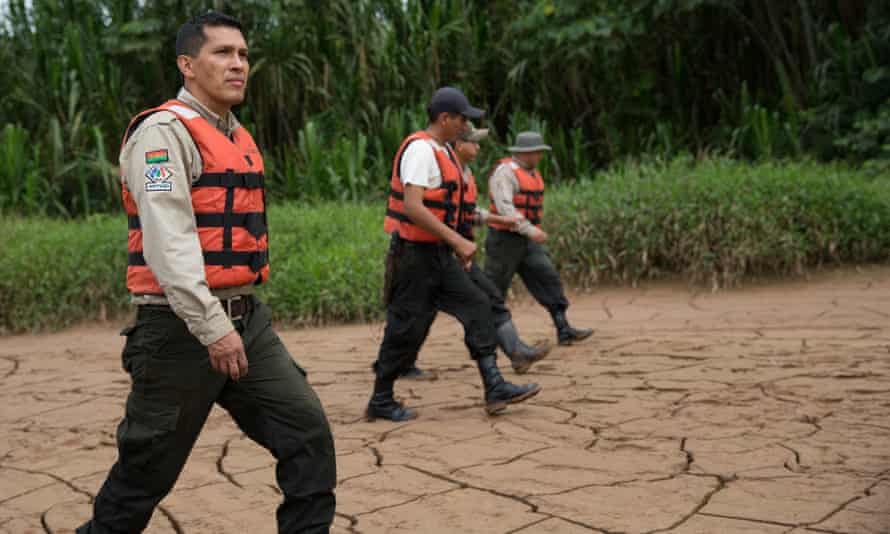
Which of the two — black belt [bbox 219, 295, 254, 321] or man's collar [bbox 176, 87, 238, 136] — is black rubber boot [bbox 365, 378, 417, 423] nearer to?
black belt [bbox 219, 295, 254, 321]

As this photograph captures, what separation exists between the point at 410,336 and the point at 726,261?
4280 millimetres

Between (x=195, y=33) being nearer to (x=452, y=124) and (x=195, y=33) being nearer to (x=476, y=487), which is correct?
(x=476, y=487)

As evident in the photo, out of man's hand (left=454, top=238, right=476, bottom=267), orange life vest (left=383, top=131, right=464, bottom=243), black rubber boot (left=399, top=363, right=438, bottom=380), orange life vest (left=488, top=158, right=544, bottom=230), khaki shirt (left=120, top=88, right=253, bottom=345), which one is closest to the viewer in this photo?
khaki shirt (left=120, top=88, right=253, bottom=345)

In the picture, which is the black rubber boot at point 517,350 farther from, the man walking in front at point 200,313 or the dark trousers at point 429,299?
the man walking in front at point 200,313

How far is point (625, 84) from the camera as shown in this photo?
11.7m

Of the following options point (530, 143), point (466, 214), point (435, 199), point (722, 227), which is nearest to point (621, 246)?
point (722, 227)

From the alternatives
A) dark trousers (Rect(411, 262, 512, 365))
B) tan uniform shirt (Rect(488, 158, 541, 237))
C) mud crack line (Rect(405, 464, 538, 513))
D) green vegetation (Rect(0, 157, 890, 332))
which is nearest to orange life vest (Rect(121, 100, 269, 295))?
mud crack line (Rect(405, 464, 538, 513))

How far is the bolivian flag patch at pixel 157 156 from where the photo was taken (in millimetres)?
2420

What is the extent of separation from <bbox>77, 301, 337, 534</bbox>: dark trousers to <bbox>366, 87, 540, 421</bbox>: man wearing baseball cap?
1.83 metres

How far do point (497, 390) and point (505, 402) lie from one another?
0.06 meters

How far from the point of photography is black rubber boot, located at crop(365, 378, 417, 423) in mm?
4543

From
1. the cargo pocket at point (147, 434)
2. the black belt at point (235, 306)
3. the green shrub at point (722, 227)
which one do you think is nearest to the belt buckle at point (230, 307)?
the black belt at point (235, 306)

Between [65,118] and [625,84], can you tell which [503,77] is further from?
[65,118]

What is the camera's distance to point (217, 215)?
254 centimetres
